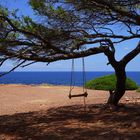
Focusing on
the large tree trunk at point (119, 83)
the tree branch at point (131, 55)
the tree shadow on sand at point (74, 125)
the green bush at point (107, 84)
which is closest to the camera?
the tree shadow on sand at point (74, 125)

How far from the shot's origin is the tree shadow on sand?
9.67 m

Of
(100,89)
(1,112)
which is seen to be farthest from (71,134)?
(100,89)

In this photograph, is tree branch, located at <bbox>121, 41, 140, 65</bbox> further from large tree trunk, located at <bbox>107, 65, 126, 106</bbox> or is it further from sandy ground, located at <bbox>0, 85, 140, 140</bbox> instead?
sandy ground, located at <bbox>0, 85, 140, 140</bbox>

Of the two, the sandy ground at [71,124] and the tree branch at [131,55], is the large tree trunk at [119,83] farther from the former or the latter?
the sandy ground at [71,124]

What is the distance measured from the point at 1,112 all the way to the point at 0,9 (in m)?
4.97

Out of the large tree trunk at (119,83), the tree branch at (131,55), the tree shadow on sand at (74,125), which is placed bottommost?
the tree shadow on sand at (74,125)

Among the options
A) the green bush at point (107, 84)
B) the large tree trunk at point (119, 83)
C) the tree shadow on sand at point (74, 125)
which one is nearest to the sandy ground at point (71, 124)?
the tree shadow on sand at point (74, 125)

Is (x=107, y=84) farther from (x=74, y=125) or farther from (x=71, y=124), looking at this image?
(x=74, y=125)

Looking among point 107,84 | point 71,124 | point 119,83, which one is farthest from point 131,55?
point 107,84

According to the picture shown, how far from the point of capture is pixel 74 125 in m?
10.9

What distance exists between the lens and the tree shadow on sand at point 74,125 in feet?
31.7

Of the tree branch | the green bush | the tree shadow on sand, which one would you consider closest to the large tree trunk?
the tree branch

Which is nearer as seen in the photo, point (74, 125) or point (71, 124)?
point (74, 125)

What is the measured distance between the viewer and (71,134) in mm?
9844
